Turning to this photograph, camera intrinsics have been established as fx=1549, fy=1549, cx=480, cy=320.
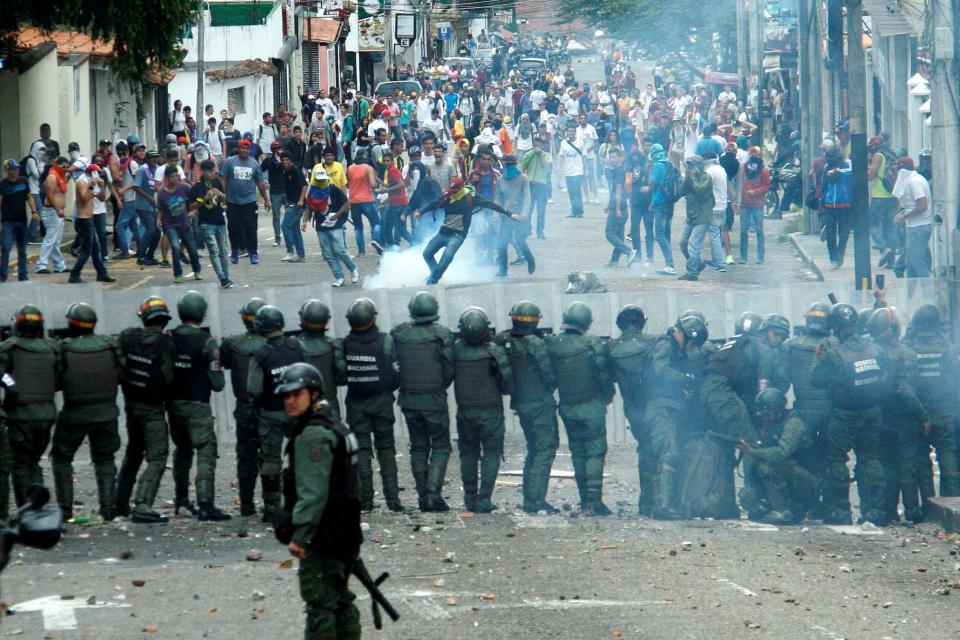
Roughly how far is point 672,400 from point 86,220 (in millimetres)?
10265

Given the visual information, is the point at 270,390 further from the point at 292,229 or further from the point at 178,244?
the point at 292,229

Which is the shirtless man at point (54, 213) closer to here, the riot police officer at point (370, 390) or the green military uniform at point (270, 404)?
the riot police officer at point (370, 390)

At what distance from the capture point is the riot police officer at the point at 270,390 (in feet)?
36.2

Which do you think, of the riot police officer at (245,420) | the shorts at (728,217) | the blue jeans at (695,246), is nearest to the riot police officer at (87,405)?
the riot police officer at (245,420)

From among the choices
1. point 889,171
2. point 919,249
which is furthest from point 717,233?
point 919,249

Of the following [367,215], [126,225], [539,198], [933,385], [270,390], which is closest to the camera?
[270,390]

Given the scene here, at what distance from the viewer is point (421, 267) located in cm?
2142

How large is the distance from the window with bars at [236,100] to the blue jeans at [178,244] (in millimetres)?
23111

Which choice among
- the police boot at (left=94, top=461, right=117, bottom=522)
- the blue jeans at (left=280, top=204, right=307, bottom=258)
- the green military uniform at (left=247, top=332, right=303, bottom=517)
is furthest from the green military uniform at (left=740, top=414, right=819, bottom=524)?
the blue jeans at (left=280, top=204, right=307, bottom=258)

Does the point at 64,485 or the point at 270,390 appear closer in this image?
the point at 270,390

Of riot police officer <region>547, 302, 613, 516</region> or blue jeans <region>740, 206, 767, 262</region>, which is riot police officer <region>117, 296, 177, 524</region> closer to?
riot police officer <region>547, 302, 613, 516</region>

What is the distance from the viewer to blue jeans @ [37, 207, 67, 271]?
20577 millimetres

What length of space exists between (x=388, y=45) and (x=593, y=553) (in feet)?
176

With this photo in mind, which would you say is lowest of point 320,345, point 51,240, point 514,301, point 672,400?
point 672,400
